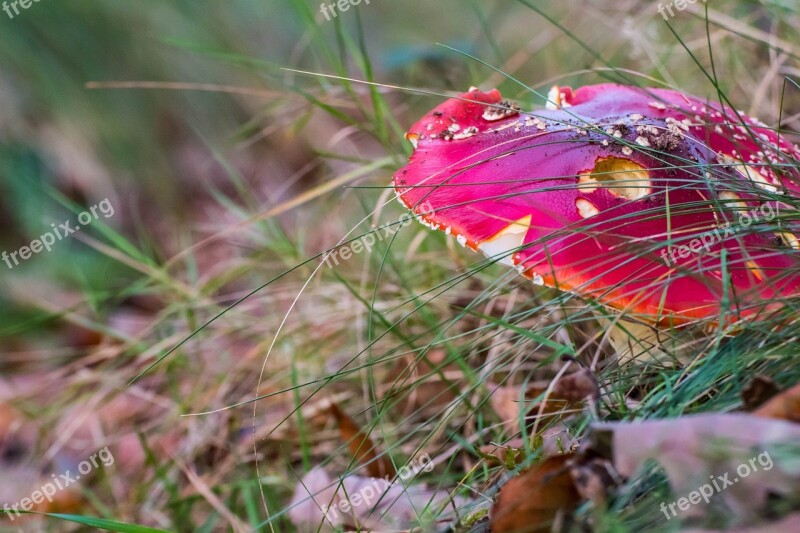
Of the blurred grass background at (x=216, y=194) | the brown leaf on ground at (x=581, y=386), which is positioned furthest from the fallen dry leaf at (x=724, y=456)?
the blurred grass background at (x=216, y=194)

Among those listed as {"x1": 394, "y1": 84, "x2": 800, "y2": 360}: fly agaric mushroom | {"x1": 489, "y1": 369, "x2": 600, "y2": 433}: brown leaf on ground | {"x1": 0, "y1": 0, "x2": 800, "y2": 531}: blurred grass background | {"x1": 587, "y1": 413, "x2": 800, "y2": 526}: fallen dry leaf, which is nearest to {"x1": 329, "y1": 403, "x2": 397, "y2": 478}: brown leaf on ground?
{"x1": 0, "y1": 0, "x2": 800, "y2": 531}: blurred grass background

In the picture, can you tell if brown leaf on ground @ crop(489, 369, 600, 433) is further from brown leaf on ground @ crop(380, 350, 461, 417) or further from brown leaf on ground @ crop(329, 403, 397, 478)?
brown leaf on ground @ crop(329, 403, 397, 478)

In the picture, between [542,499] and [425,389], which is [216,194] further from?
[542,499]

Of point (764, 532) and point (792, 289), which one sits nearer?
point (764, 532)

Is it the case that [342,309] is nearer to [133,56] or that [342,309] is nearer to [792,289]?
[792,289]

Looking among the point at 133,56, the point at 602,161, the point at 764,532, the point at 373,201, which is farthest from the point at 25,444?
the point at 764,532

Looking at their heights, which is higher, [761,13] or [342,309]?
[761,13]

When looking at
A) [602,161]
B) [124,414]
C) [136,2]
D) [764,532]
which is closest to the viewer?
[764,532]
